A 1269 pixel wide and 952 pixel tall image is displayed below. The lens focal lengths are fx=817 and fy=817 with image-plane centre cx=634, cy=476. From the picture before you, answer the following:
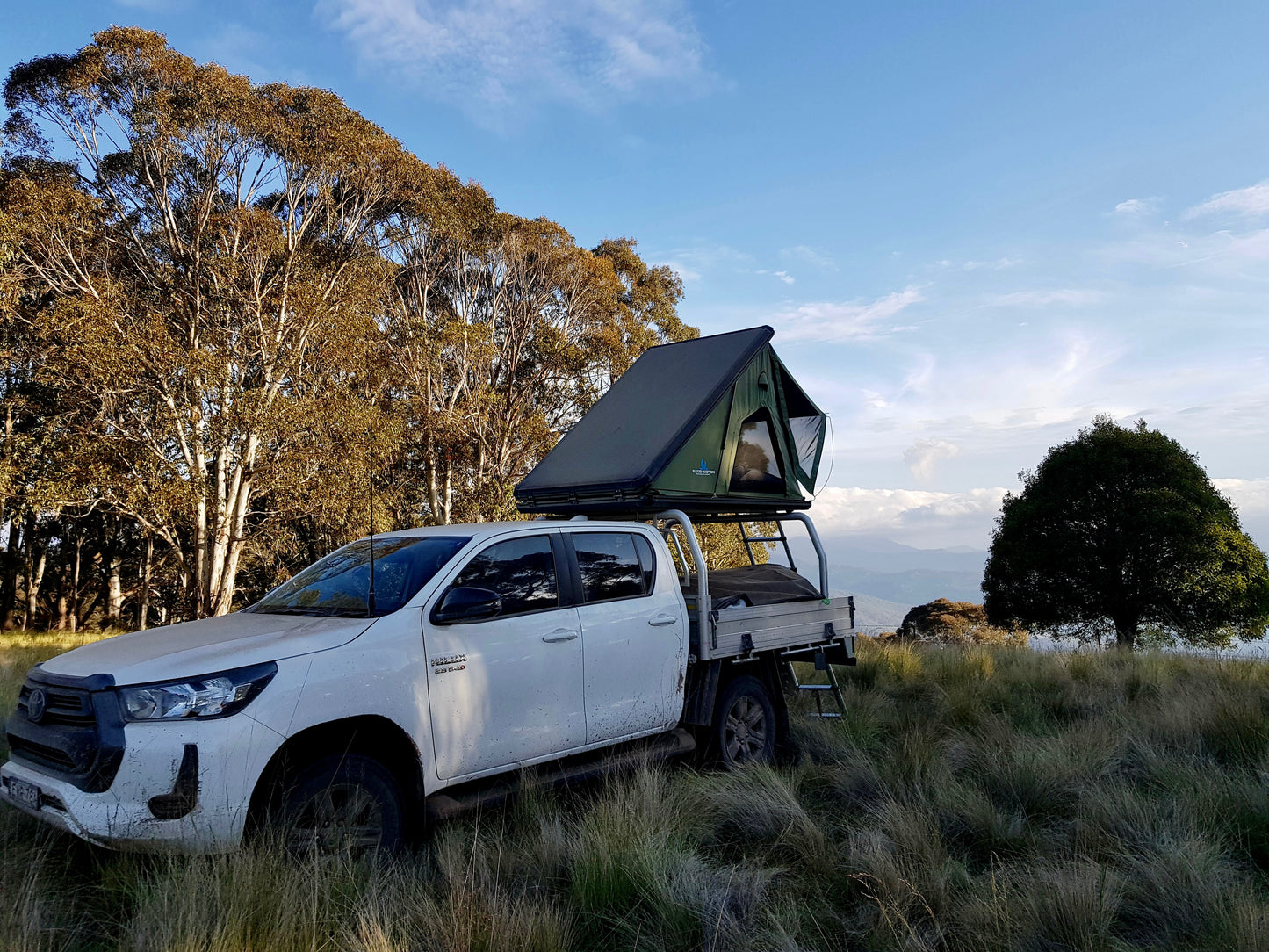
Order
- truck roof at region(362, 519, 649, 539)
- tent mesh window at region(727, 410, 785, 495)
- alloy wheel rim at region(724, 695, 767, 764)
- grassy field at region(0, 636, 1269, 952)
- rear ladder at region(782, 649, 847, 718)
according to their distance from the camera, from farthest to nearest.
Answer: tent mesh window at region(727, 410, 785, 495), rear ladder at region(782, 649, 847, 718), alloy wheel rim at region(724, 695, 767, 764), truck roof at region(362, 519, 649, 539), grassy field at region(0, 636, 1269, 952)

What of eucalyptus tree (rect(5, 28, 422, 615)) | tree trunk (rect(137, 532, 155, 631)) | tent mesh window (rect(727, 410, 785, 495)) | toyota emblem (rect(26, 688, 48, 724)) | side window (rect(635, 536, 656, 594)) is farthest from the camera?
tree trunk (rect(137, 532, 155, 631))

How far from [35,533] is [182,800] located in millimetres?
28693

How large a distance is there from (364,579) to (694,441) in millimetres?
3121

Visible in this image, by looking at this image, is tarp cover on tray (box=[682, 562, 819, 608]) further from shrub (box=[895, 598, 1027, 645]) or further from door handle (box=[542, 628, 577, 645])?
shrub (box=[895, 598, 1027, 645])

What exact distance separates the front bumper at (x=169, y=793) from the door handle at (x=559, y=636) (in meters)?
1.76

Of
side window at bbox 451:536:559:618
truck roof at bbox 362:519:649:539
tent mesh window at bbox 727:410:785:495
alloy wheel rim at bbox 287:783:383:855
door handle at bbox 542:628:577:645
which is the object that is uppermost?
tent mesh window at bbox 727:410:785:495

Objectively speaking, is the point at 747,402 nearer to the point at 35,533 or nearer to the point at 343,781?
the point at 343,781

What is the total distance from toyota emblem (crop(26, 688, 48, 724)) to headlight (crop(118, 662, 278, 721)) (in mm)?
684

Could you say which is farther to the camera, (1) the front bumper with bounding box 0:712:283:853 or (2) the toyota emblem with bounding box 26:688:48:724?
(2) the toyota emblem with bounding box 26:688:48:724

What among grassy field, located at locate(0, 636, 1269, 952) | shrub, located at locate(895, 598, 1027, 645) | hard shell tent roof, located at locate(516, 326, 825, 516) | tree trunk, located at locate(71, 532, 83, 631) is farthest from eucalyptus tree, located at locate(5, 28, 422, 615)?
shrub, located at locate(895, 598, 1027, 645)

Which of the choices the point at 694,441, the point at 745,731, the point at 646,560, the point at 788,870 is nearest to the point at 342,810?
the point at 788,870

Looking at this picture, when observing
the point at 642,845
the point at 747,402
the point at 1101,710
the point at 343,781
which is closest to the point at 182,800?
the point at 343,781

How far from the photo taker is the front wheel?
6117 millimetres

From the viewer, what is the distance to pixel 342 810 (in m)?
3.96
